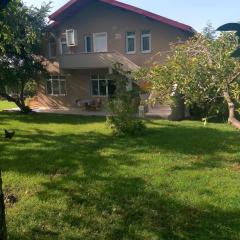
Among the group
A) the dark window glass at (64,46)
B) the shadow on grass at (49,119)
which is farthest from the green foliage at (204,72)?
the dark window glass at (64,46)

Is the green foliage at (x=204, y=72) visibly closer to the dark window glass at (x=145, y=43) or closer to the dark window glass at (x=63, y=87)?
the dark window glass at (x=145, y=43)

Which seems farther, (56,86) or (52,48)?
(56,86)

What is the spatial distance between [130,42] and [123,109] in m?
11.2

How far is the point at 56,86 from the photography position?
97.8ft

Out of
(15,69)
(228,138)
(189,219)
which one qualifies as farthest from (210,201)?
(15,69)

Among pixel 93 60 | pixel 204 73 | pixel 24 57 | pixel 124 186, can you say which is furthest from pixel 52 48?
pixel 204 73

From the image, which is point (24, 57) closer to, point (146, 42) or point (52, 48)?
point (52, 48)

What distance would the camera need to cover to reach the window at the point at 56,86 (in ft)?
96.4

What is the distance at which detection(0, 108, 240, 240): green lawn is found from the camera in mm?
6445

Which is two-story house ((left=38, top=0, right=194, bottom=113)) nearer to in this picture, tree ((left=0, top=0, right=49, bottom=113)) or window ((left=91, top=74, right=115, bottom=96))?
window ((left=91, top=74, right=115, bottom=96))

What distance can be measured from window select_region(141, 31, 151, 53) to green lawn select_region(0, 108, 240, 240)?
35.8 feet

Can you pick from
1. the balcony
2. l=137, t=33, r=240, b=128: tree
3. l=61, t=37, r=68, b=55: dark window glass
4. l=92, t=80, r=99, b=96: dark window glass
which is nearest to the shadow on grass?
the balcony

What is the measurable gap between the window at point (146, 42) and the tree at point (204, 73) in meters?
18.0

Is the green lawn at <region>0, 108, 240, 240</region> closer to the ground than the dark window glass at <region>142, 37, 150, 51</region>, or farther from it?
closer to the ground
